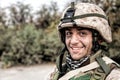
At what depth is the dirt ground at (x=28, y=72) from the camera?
37.2 feet

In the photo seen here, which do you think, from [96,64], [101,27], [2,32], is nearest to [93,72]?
[96,64]

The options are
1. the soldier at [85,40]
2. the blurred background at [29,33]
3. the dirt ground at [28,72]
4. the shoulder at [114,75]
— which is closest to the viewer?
the shoulder at [114,75]

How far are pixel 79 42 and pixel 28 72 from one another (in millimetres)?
9154

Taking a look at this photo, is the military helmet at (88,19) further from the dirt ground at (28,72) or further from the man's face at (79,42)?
the dirt ground at (28,72)

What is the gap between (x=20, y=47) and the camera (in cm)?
1302

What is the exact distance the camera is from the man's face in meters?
3.02

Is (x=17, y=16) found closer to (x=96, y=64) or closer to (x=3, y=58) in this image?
(x=3, y=58)

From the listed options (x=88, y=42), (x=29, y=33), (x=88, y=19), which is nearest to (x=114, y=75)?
(x=88, y=42)

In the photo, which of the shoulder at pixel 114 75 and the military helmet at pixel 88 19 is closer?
the shoulder at pixel 114 75

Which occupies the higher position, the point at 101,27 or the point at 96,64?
the point at 101,27

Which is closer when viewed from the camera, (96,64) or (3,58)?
(96,64)

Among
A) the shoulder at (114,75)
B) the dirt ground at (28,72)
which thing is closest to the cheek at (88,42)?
the shoulder at (114,75)

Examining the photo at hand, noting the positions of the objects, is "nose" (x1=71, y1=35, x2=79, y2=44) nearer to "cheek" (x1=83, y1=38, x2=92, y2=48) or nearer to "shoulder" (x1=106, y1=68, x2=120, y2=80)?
"cheek" (x1=83, y1=38, x2=92, y2=48)

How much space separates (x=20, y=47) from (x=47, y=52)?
90cm
